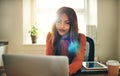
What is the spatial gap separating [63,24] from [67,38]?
0.39 ft

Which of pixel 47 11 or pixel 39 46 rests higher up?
pixel 47 11

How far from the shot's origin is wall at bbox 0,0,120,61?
119 inches

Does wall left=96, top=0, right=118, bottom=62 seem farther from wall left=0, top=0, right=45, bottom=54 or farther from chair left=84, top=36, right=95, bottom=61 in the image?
wall left=0, top=0, right=45, bottom=54

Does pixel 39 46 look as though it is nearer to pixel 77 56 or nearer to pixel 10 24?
pixel 10 24

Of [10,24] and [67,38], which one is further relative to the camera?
[10,24]

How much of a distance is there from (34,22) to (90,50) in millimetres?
1517

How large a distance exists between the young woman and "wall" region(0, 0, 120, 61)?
1664mm

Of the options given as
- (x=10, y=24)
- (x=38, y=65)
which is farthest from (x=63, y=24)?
(x=10, y=24)

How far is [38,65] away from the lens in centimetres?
87

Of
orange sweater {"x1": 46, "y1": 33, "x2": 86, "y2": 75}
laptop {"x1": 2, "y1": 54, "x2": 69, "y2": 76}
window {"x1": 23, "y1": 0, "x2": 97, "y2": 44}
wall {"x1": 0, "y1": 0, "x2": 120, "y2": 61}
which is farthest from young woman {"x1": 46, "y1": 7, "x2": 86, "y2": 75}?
window {"x1": 23, "y1": 0, "x2": 97, "y2": 44}

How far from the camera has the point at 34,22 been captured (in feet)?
10.7

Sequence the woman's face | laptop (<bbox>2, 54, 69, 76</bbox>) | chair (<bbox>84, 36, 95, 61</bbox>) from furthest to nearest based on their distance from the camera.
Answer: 1. chair (<bbox>84, 36, 95, 61</bbox>)
2. the woman's face
3. laptop (<bbox>2, 54, 69, 76</bbox>)

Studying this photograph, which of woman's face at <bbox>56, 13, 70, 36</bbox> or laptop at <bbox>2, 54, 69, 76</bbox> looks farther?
woman's face at <bbox>56, 13, 70, 36</bbox>

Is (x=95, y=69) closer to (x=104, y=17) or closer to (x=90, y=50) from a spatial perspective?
(x=90, y=50)
